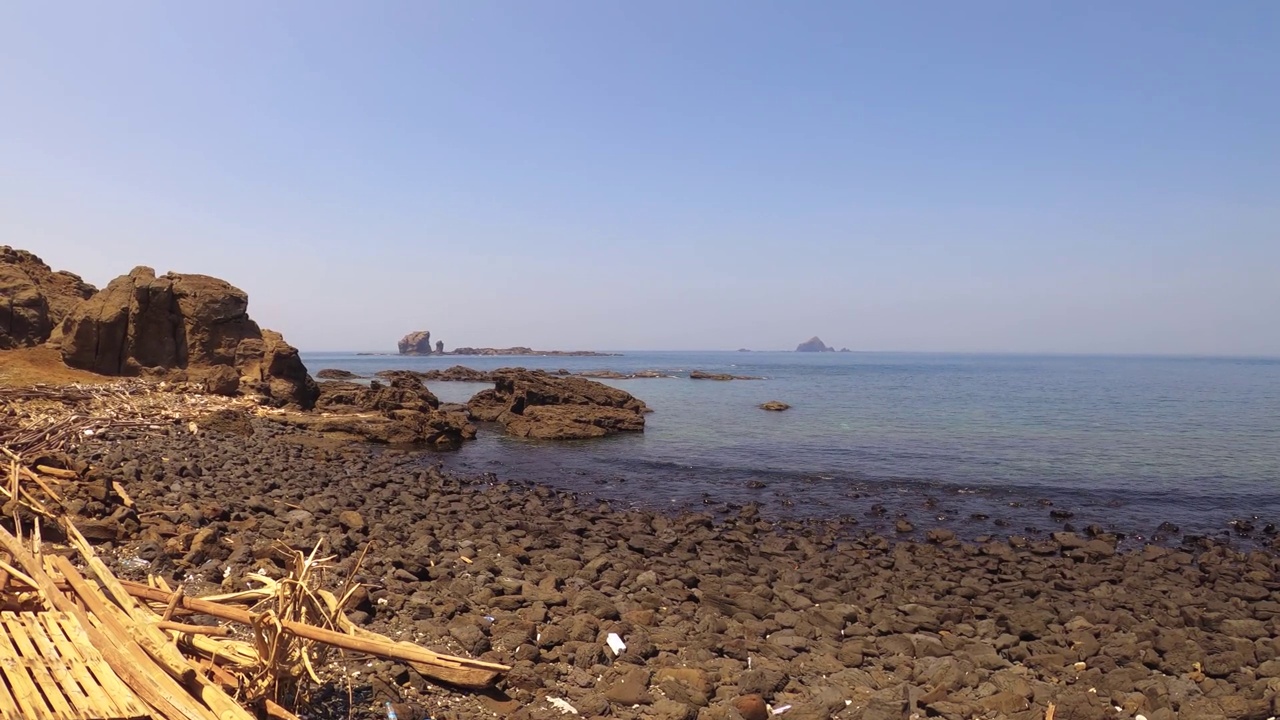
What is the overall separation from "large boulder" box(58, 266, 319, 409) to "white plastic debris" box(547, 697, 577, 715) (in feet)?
84.8

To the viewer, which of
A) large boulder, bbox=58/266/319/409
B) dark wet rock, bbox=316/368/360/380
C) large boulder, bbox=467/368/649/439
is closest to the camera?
large boulder, bbox=58/266/319/409

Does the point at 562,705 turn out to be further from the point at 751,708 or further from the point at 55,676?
the point at 55,676

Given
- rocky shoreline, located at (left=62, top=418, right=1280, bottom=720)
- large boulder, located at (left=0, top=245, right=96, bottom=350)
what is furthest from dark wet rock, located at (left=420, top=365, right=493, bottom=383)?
rocky shoreline, located at (left=62, top=418, right=1280, bottom=720)

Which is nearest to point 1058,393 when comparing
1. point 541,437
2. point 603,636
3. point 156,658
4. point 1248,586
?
point 541,437

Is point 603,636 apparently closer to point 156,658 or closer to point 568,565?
point 568,565

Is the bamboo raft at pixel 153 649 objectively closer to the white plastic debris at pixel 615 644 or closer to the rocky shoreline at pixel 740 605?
the rocky shoreline at pixel 740 605

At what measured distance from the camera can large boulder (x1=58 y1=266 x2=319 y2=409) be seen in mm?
27953

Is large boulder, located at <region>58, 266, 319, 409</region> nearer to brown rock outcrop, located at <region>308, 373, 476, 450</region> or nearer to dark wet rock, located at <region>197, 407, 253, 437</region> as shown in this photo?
brown rock outcrop, located at <region>308, 373, 476, 450</region>

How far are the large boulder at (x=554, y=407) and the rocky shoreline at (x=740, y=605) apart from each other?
1430cm

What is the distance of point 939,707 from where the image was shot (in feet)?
18.5

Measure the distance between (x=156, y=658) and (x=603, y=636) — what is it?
376cm

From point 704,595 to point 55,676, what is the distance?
19.8ft

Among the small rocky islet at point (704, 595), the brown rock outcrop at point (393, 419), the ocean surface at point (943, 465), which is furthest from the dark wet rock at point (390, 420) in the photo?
the small rocky islet at point (704, 595)

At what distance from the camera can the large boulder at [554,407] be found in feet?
93.4
